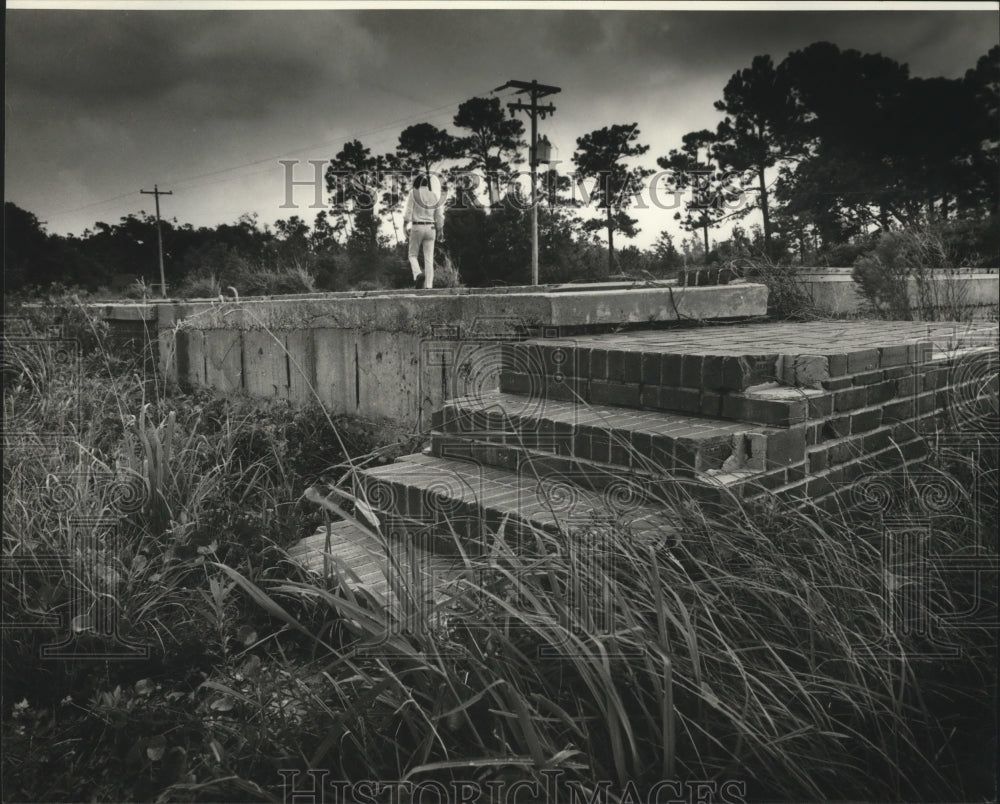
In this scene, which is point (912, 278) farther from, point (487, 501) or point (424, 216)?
point (487, 501)

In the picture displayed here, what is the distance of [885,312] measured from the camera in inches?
259

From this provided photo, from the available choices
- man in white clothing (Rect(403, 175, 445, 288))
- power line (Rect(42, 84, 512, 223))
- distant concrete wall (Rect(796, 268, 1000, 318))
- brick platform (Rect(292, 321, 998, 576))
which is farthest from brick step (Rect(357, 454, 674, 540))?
man in white clothing (Rect(403, 175, 445, 288))

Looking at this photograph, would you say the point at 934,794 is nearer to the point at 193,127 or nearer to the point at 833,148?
the point at 193,127

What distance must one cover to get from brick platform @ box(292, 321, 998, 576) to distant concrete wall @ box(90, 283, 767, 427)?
205 millimetres

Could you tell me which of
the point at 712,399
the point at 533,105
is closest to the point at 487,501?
the point at 712,399

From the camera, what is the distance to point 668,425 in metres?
2.61

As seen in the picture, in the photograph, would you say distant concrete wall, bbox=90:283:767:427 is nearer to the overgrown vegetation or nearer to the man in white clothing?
the overgrown vegetation

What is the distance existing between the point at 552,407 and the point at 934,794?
1.88m

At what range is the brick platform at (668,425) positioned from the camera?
7.82 feet

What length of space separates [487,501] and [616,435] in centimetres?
51

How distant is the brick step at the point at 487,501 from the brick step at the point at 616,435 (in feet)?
0.38

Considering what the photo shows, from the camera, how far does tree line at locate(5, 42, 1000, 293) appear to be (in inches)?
214

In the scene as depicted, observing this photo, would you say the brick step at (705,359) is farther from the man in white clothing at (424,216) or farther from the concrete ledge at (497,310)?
the man in white clothing at (424,216)

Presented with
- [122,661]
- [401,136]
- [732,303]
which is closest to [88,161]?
[122,661]
